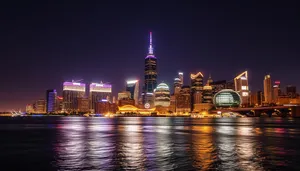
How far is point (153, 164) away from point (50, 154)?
13.5 metres

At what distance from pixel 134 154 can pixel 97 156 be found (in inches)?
157

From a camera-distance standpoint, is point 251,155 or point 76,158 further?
point 251,155

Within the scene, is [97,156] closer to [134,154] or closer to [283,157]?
[134,154]

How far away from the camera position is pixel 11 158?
98.5 ft

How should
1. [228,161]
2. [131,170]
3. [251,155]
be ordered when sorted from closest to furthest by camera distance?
[131,170], [228,161], [251,155]

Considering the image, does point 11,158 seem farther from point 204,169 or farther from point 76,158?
point 204,169

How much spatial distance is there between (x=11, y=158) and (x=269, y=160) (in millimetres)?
26080

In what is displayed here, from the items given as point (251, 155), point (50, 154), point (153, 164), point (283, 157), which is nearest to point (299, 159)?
point (283, 157)

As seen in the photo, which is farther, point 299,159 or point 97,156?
point 97,156

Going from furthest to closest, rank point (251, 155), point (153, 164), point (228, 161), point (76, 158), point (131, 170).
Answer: point (251, 155) → point (76, 158) → point (228, 161) → point (153, 164) → point (131, 170)

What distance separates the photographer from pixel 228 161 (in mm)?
27219

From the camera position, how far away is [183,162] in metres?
26.8

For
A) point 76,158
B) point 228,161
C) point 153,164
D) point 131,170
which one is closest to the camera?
point 131,170

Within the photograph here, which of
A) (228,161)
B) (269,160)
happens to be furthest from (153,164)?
(269,160)
